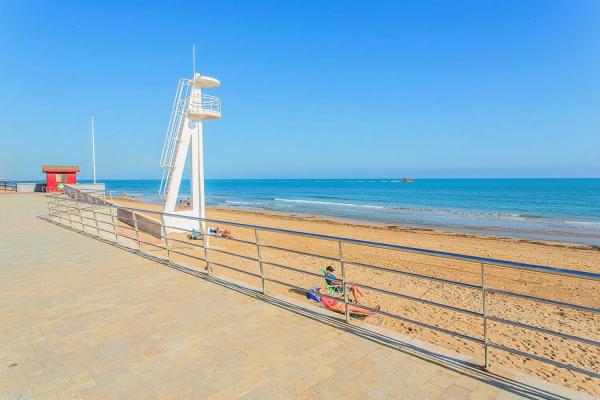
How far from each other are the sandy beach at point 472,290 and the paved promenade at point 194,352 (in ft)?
2.98

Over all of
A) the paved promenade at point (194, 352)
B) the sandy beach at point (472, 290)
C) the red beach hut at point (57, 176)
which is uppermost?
the red beach hut at point (57, 176)

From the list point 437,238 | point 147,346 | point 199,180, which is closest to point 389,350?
point 147,346

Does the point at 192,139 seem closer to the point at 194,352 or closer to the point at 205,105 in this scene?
the point at 205,105

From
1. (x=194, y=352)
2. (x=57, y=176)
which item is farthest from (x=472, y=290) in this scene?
(x=57, y=176)

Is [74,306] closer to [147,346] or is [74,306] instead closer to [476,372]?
[147,346]

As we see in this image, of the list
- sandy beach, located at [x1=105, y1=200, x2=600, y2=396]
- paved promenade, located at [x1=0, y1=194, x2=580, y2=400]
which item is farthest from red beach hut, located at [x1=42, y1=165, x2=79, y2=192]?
paved promenade, located at [x1=0, y1=194, x2=580, y2=400]

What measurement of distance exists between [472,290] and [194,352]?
28.3ft

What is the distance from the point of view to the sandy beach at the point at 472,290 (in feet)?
19.9

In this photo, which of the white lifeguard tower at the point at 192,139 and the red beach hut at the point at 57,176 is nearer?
the white lifeguard tower at the point at 192,139

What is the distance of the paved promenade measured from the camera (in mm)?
2947

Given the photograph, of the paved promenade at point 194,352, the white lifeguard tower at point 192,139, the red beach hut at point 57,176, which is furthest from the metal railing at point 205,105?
the red beach hut at point 57,176

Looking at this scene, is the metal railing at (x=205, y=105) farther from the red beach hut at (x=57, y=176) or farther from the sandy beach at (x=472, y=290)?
the red beach hut at (x=57, y=176)

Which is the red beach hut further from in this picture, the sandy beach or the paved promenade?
the paved promenade

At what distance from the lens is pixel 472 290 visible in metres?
10.0
